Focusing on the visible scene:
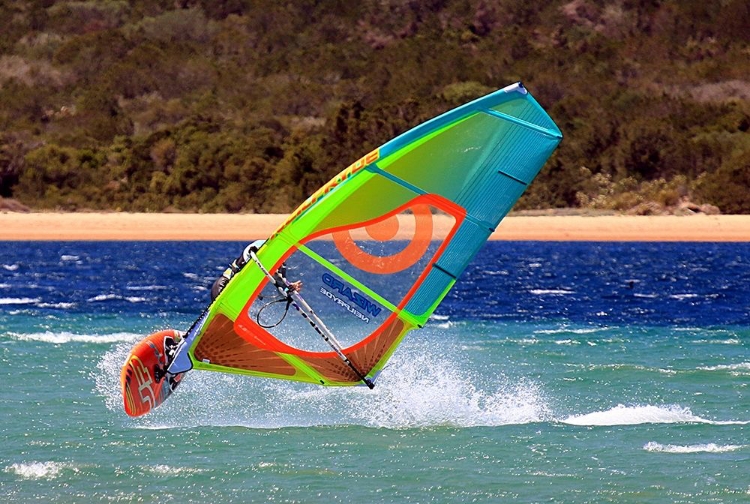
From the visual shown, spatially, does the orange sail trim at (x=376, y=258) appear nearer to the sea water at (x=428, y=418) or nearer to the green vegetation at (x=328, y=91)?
the sea water at (x=428, y=418)

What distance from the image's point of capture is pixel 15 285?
23.2 m

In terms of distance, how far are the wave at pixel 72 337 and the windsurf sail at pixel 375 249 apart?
20.3ft

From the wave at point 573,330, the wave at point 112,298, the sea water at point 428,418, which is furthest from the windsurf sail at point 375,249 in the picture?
the wave at point 112,298

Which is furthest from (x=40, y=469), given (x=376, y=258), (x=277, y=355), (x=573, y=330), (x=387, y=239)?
(x=573, y=330)

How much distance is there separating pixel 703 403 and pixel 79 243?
2551cm

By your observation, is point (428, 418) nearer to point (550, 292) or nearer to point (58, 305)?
point (58, 305)

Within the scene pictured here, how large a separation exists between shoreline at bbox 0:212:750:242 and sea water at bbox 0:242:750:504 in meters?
14.8

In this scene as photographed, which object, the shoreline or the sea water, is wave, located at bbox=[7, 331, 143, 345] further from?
the shoreline

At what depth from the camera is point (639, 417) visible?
36.4 feet

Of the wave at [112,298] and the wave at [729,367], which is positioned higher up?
the wave at [729,367]

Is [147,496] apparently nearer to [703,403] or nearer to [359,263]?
[359,263]

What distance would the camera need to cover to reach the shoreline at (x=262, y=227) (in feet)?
113

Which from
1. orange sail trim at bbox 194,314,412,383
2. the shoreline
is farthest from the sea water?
the shoreline

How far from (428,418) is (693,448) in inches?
90.1
